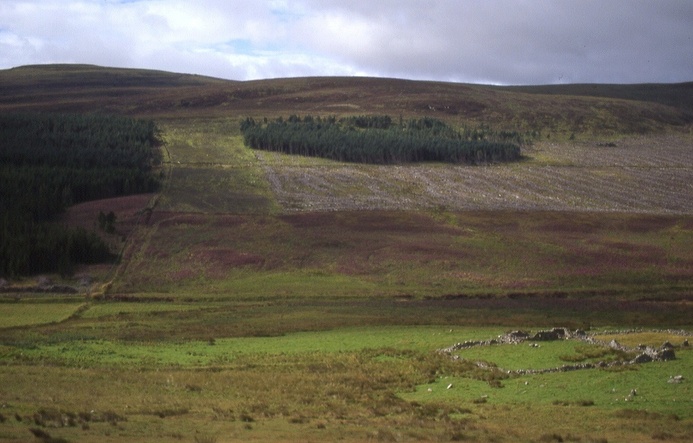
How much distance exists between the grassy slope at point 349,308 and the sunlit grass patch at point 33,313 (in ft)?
0.89

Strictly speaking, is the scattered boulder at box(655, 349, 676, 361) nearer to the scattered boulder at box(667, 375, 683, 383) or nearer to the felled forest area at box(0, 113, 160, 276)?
the scattered boulder at box(667, 375, 683, 383)

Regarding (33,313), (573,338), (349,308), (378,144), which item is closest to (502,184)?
(378,144)

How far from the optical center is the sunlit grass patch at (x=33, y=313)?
1989 inches

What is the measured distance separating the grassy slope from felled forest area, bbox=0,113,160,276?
502 centimetres

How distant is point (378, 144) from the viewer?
422ft

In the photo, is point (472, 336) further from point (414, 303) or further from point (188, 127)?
point (188, 127)

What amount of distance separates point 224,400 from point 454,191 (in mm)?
76387

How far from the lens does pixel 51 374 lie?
3203cm

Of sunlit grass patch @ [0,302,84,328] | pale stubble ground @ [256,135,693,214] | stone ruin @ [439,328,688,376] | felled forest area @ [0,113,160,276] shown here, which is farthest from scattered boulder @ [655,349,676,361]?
pale stubble ground @ [256,135,693,214]

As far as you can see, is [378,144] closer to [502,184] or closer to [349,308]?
[502,184]

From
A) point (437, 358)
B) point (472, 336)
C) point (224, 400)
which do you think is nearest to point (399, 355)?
point (437, 358)

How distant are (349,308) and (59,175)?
53799mm

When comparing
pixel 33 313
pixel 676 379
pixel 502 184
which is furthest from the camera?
pixel 502 184

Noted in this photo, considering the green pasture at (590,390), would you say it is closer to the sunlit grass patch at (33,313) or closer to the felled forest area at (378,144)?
the sunlit grass patch at (33,313)
